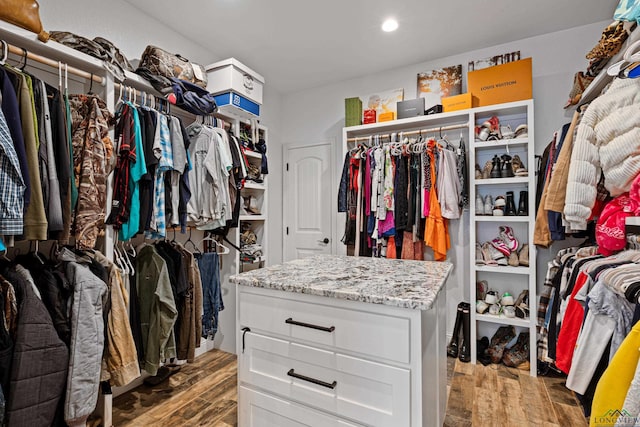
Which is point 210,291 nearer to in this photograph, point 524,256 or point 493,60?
point 524,256

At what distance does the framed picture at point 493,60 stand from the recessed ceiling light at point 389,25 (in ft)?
2.96

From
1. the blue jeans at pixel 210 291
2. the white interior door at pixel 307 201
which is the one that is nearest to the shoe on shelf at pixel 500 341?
the white interior door at pixel 307 201

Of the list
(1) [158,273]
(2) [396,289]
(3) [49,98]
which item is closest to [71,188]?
(3) [49,98]

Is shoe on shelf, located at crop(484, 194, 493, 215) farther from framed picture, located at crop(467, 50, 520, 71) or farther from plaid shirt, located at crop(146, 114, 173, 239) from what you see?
plaid shirt, located at crop(146, 114, 173, 239)

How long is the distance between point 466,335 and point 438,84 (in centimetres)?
235

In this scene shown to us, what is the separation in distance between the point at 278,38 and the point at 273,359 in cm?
259

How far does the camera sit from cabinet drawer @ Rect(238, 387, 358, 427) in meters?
1.20

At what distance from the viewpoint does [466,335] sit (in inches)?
107

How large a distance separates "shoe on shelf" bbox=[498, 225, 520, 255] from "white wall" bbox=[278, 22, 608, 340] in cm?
25

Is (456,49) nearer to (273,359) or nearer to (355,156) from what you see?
(355,156)

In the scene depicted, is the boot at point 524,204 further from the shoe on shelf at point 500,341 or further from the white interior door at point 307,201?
the white interior door at point 307,201

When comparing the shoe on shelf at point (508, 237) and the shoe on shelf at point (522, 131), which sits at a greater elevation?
the shoe on shelf at point (522, 131)

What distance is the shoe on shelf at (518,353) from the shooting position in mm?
2541

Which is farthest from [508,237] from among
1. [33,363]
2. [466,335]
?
[33,363]
